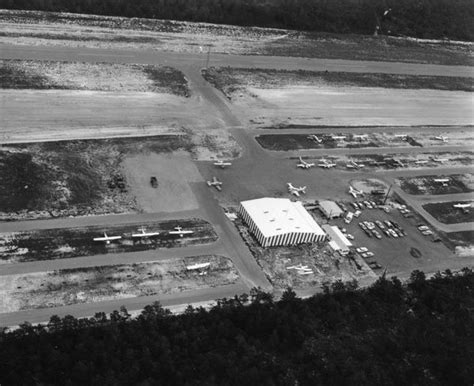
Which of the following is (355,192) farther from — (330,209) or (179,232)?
(179,232)

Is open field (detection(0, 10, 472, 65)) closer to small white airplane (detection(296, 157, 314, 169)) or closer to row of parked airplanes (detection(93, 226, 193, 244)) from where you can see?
small white airplane (detection(296, 157, 314, 169))

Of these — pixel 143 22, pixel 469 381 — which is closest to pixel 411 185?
pixel 469 381

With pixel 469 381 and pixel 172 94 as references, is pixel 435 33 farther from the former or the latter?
pixel 469 381

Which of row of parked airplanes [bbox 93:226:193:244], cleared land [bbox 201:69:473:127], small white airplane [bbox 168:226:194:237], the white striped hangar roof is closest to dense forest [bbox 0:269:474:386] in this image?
the white striped hangar roof

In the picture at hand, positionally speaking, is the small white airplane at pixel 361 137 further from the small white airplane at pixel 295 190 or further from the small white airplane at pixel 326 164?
the small white airplane at pixel 295 190

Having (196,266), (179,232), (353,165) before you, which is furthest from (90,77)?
(196,266)

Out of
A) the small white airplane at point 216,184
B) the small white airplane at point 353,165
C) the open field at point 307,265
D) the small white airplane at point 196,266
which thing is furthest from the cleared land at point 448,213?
the small white airplane at point 196,266
